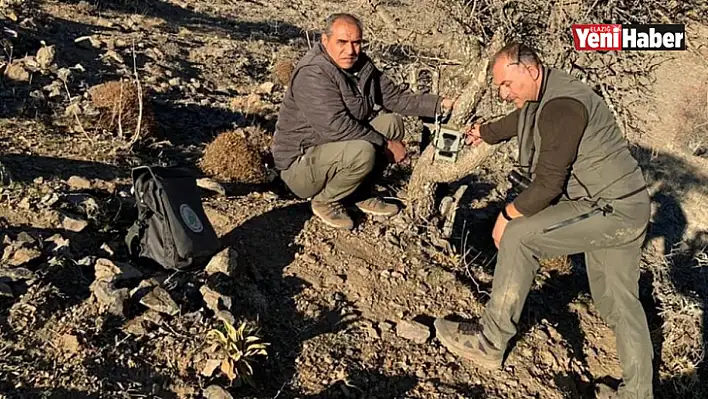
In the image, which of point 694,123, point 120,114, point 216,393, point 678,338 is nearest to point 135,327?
point 216,393

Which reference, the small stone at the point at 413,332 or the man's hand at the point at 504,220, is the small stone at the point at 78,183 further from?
the man's hand at the point at 504,220

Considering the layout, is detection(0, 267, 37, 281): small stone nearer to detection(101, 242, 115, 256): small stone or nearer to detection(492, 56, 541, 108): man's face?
detection(101, 242, 115, 256): small stone

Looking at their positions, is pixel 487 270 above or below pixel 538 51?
below

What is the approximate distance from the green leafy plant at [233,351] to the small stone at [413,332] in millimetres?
1021

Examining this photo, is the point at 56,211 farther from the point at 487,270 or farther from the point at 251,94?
the point at 251,94

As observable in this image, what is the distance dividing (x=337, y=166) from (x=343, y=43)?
949 millimetres

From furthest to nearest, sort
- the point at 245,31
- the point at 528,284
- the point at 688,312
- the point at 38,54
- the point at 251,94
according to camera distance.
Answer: the point at 245,31 < the point at 251,94 < the point at 38,54 < the point at 688,312 < the point at 528,284

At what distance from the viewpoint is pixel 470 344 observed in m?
4.63

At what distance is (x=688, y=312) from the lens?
6.17 metres

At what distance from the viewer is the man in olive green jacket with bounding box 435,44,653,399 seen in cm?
418

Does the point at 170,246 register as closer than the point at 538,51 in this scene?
Yes

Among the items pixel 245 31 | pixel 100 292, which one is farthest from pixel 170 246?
pixel 245 31

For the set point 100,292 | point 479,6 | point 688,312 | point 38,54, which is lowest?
point 688,312

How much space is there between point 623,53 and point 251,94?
472 cm
